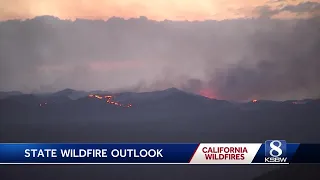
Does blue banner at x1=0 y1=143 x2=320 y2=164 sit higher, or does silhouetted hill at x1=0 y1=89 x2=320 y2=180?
silhouetted hill at x1=0 y1=89 x2=320 y2=180

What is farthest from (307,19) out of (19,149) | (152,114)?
(19,149)

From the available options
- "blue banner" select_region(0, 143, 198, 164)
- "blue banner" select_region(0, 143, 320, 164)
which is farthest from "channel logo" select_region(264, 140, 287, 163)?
"blue banner" select_region(0, 143, 198, 164)

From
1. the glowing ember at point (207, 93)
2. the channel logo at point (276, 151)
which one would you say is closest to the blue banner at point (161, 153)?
the channel logo at point (276, 151)

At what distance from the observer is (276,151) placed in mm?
1701

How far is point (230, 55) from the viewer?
1.67 meters

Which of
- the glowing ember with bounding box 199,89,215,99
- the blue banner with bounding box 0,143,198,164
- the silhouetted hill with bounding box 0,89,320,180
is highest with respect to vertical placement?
the glowing ember with bounding box 199,89,215,99

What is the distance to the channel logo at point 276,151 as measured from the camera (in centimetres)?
170

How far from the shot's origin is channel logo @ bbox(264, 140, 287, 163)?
170 cm

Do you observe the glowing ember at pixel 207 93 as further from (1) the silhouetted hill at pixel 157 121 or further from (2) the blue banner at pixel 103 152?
(2) the blue banner at pixel 103 152

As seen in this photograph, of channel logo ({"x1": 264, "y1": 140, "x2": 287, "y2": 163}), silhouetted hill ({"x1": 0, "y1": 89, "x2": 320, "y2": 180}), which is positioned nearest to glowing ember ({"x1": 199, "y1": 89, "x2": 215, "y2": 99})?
silhouetted hill ({"x1": 0, "y1": 89, "x2": 320, "y2": 180})

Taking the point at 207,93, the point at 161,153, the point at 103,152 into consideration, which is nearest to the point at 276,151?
the point at 207,93

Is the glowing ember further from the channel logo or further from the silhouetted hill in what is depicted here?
the channel logo

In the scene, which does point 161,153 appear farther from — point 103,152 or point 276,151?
point 276,151

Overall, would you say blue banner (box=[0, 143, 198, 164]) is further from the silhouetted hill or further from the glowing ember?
the glowing ember
